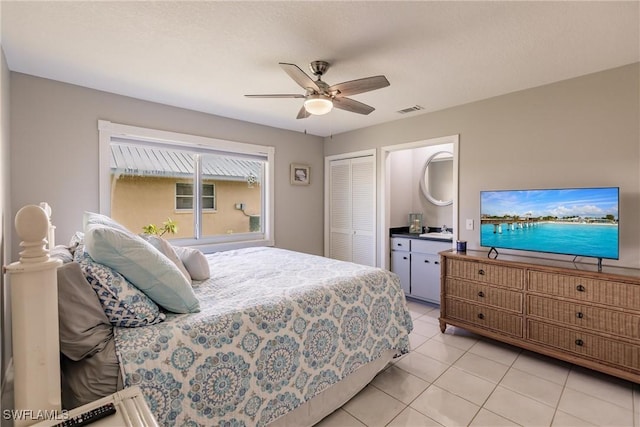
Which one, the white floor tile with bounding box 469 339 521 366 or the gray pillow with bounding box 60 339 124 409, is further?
the white floor tile with bounding box 469 339 521 366

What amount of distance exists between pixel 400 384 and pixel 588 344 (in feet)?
4.78

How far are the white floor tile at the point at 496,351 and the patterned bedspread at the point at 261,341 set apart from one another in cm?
84

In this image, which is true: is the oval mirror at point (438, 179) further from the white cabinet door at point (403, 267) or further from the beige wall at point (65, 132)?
the beige wall at point (65, 132)

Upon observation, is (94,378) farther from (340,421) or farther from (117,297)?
(340,421)

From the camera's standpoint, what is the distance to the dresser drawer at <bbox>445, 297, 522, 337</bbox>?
2637mm

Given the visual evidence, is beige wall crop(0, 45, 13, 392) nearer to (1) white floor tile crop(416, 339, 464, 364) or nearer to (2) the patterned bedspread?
(2) the patterned bedspread

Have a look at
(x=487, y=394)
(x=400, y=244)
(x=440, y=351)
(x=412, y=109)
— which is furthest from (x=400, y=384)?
(x=412, y=109)

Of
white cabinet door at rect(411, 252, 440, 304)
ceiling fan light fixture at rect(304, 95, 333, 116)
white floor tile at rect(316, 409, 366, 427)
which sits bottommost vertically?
white floor tile at rect(316, 409, 366, 427)

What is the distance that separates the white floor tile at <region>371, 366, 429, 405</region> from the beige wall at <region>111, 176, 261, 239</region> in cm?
260

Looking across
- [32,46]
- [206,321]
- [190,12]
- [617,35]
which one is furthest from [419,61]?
[32,46]

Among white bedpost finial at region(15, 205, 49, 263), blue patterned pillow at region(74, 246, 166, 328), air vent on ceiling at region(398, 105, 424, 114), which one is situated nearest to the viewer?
white bedpost finial at region(15, 205, 49, 263)

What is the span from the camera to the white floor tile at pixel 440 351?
8.54ft

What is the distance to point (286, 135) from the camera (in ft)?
14.5

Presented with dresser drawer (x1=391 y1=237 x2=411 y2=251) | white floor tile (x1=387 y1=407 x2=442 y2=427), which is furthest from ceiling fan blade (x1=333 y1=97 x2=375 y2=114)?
white floor tile (x1=387 y1=407 x2=442 y2=427)
